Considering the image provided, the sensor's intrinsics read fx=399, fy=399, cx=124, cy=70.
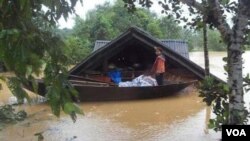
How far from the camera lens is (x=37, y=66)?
1953 millimetres

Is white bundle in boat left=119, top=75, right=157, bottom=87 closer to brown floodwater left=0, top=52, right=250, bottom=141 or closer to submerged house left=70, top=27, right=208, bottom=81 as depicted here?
brown floodwater left=0, top=52, right=250, bottom=141

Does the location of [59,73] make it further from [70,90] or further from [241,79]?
[241,79]

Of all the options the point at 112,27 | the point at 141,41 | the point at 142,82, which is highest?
the point at 112,27

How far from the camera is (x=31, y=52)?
6.46 feet

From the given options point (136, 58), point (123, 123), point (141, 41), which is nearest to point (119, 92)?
point (141, 41)

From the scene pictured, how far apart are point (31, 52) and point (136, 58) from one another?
1317 cm

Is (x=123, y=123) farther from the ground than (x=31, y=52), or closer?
closer

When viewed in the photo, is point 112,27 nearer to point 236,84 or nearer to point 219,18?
point 219,18

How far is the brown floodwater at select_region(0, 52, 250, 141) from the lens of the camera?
23.9ft

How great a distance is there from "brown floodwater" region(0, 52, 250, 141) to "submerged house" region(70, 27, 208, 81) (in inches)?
55.9

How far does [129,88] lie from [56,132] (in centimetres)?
377

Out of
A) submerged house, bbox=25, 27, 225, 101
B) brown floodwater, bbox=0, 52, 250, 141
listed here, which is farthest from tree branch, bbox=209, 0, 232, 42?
submerged house, bbox=25, 27, 225, 101

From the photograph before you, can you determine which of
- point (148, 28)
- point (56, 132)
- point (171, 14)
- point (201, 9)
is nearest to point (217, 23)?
point (201, 9)

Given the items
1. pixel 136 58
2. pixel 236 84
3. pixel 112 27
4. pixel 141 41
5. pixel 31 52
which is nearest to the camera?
pixel 31 52
